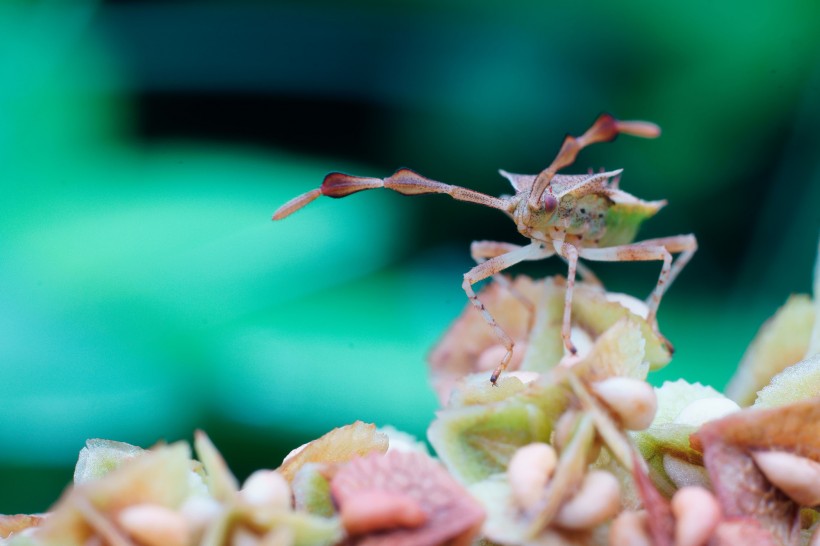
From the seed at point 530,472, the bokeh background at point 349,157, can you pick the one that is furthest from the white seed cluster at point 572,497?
the bokeh background at point 349,157

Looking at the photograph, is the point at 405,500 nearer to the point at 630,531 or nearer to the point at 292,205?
the point at 630,531

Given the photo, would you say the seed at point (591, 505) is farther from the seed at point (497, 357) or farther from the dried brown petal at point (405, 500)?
the seed at point (497, 357)

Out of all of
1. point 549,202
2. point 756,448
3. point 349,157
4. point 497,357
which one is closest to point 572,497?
point 756,448

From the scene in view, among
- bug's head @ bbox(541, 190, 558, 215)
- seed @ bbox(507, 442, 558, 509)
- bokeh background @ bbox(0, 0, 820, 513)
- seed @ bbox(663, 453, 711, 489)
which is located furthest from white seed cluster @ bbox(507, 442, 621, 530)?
bokeh background @ bbox(0, 0, 820, 513)

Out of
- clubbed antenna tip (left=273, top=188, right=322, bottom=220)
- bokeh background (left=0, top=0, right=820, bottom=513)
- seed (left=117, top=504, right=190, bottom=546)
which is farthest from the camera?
bokeh background (left=0, top=0, right=820, bottom=513)

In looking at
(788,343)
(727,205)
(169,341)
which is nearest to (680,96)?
(727,205)

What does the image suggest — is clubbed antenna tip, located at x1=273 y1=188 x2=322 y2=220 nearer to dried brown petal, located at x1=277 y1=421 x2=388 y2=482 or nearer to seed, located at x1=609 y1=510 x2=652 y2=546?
dried brown petal, located at x1=277 y1=421 x2=388 y2=482
